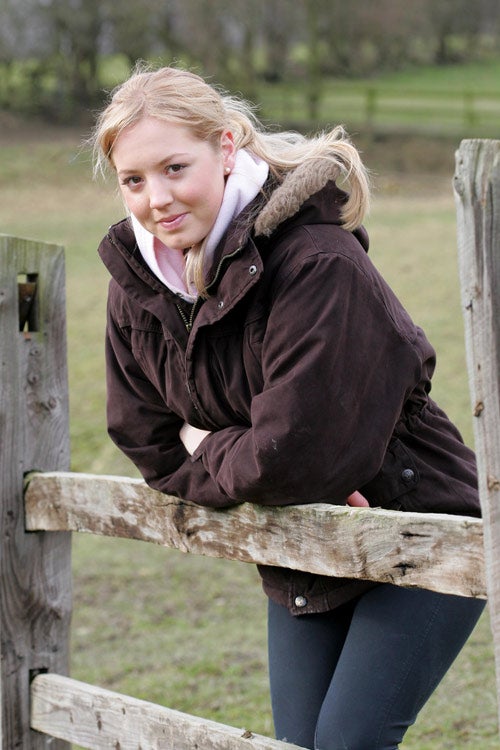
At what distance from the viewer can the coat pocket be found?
239 cm

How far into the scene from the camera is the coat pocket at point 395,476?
2.39 metres

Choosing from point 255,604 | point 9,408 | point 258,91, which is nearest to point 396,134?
point 258,91

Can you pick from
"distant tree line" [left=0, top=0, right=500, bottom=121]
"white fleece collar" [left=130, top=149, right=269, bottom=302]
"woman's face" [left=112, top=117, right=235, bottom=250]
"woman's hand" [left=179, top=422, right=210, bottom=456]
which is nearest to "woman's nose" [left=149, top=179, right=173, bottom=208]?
"woman's face" [left=112, top=117, right=235, bottom=250]

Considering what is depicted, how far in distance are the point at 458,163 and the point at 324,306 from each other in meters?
0.49

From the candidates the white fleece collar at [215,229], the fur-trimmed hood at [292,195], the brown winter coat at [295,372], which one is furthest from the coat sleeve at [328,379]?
the white fleece collar at [215,229]

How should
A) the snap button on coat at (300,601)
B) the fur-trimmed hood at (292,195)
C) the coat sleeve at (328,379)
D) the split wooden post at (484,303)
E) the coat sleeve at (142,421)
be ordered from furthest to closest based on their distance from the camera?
1. the coat sleeve at (142,421)
2. the snap button on coat at (300,601)
3. the fur-trimmed hood at (292,195)
4. the coat sleeve at (328,379)
5. the split wooden post at (484,303)

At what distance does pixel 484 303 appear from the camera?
5.95ft

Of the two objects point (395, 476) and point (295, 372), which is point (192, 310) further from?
point (395, 476)

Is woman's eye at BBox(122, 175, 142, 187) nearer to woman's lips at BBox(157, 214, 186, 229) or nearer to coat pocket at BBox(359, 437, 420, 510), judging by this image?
woman's lips at BBox(157, 214, 186, 229)

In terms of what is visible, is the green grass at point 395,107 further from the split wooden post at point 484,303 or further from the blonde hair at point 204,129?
the split wooden post at point 484,303

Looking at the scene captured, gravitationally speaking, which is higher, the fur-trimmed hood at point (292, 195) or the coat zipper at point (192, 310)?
the fur-trimmed hood at point (292, 195)

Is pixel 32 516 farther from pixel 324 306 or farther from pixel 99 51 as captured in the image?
pixel 99 51

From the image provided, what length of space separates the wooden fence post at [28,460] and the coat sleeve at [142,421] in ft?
1.56

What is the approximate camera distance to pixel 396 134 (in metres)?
26.9
